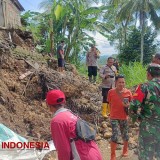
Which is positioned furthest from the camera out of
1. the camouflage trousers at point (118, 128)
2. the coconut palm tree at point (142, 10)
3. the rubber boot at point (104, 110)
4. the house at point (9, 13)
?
the coconut palm tree at point (142, 10)

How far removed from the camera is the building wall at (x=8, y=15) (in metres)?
12.4

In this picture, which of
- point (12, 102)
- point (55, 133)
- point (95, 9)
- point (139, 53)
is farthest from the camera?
point (139, 53)

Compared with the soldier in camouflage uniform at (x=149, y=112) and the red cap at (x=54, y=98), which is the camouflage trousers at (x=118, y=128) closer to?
the soldier in camouflage uniform at (x=149, y=112)

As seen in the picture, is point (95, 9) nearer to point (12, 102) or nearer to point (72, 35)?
point (72, 35)

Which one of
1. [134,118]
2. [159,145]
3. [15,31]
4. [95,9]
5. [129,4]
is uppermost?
[129,4]

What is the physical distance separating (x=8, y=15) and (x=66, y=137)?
11.6 metres

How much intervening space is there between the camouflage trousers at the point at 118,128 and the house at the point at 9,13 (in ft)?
26.9

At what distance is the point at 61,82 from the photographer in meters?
7.73

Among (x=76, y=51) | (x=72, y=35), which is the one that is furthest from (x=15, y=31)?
(x=76, y=51)

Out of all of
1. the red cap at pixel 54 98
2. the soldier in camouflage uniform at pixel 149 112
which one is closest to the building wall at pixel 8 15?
the soldier in camouflage uniform at pixel 149 112

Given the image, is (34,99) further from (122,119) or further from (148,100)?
(148,100)

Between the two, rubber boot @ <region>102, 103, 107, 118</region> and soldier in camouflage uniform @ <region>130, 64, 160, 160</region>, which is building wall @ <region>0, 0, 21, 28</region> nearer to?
rubber boot @ <region>102, 103, 107, 118</region>

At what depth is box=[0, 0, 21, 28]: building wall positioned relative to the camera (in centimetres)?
1235

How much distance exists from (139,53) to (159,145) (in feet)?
74.5
